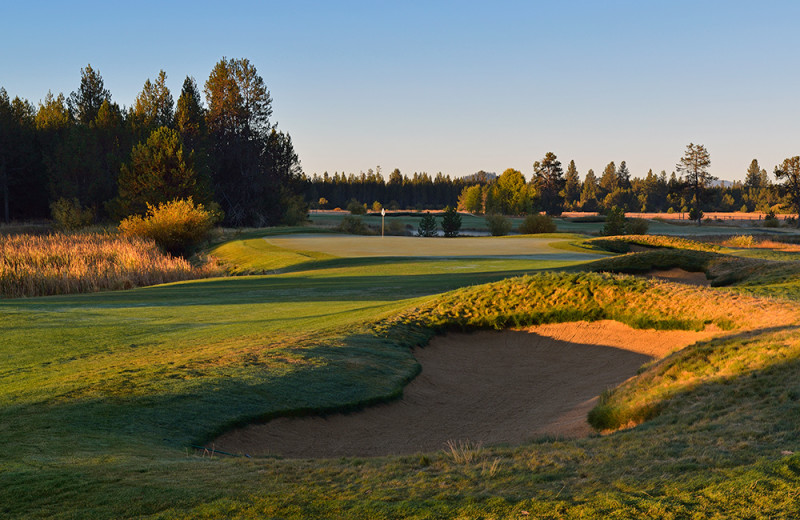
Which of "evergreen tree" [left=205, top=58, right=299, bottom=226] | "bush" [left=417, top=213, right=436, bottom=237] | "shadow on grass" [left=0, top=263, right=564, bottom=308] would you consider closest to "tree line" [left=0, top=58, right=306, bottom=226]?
"evergreen tree" [left=205, top=58, right=299, bottom=226]

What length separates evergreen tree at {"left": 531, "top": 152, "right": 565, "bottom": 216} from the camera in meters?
128

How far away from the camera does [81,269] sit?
25031mm

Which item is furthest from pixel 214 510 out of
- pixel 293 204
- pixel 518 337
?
pixel 293 204

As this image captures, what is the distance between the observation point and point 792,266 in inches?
677

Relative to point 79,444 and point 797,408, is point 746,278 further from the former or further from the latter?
point 79,444

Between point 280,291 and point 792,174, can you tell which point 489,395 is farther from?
point 792,174

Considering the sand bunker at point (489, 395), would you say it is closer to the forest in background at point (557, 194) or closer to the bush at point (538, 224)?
the bush at point (538, 224)

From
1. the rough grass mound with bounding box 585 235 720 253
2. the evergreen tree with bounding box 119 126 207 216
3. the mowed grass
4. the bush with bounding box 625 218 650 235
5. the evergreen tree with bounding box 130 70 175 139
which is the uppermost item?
the evergreen tree with bounding box 130 70 175 139

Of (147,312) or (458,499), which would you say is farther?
(147,312)

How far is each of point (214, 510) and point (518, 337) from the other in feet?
31.2

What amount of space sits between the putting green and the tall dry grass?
7.20 meters

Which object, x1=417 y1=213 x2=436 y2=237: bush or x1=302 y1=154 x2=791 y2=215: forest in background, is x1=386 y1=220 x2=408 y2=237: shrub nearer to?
x1=417 y1=213 x2=436 y2=237: bush

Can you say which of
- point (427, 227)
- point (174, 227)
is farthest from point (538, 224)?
point (174, 227)

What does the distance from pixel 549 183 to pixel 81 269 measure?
113m
